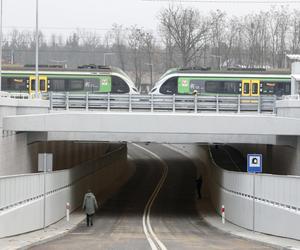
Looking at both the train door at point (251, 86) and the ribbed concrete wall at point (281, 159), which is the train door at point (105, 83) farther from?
the ribbed concrete wall at point (281, 159)

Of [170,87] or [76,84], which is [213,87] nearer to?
[170,87]

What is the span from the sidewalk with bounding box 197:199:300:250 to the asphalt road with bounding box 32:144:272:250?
364 millimetres

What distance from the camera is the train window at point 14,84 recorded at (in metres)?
52.1

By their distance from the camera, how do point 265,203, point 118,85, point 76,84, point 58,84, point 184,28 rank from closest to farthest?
point 265,203 → point 58,84 → point 76,84 → point 118,85 → point 184,28

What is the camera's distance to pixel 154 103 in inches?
1519

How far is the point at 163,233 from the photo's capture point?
24438 millimetres

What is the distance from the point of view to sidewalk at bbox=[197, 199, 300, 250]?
19391 millimetres

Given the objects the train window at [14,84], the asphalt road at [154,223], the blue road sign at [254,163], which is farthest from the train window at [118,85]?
the blue road sign at [254,163]

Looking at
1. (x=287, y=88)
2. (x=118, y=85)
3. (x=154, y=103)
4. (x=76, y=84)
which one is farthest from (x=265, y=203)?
(x=76, y=84)

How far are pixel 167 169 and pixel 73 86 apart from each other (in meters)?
18.1

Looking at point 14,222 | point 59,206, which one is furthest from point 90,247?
point 59,206

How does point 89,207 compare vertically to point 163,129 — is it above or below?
below

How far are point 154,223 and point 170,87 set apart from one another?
24477mm

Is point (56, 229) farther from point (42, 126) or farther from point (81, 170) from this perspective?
point (81, 170)
